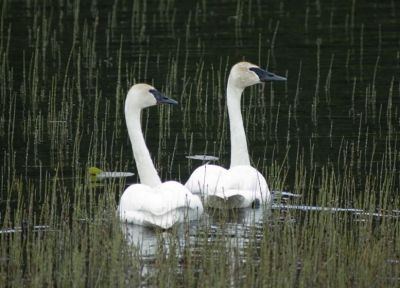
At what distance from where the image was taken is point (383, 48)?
22734 mm

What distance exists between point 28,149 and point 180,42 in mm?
7521

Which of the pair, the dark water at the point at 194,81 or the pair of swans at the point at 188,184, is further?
the dark water at the point at 194,81

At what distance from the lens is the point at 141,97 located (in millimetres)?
14453

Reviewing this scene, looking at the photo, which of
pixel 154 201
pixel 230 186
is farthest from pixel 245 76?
pixel 154 201

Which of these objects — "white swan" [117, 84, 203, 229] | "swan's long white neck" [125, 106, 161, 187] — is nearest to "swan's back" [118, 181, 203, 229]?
"white swan" [117, 84, 203, 229]

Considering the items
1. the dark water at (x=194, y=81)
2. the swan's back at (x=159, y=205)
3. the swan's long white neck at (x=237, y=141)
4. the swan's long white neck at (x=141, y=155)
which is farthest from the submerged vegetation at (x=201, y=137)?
the swan's long white neck at (x=141, y=155)

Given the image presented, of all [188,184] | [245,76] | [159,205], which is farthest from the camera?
[245,76]

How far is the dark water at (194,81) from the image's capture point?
16.4 m

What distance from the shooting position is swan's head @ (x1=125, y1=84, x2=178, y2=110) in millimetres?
14391

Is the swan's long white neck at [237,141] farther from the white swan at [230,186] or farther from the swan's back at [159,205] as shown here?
the swan's back at [159,205]

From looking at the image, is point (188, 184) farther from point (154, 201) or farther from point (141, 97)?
point (154, 201)

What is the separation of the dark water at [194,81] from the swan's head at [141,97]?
74 centimetres

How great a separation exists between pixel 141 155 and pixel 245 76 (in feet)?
7.98

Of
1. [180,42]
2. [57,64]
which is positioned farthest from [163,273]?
[180,42]
